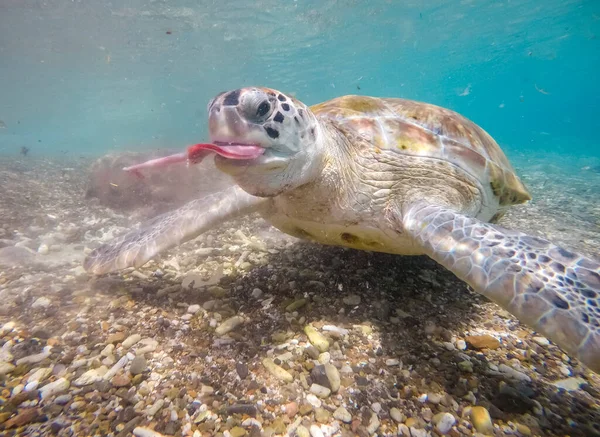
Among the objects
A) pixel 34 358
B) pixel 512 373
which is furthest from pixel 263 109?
pixel 512 373

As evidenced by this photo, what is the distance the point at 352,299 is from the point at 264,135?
1405 mm

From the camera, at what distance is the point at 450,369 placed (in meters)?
1.63

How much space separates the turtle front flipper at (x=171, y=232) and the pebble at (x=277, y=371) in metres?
1.36

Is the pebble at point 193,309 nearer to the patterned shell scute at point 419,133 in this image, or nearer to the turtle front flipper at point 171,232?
the turtle front flipper at point 171,232

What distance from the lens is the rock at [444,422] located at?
1316mm

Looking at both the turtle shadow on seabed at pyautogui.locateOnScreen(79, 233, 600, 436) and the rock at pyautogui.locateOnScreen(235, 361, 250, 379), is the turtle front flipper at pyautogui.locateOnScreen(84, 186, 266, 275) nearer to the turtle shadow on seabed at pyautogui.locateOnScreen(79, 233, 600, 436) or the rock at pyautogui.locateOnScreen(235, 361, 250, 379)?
the turtle shadow on seabed at pyautogui.locateOnScreen(79, 233, 600, 436)

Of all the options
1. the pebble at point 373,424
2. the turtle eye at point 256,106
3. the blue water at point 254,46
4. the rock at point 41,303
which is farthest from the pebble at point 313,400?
the blue water at point 254,46

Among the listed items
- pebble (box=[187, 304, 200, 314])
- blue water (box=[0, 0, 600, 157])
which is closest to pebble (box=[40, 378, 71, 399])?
pebble (box=[187, 304, 200, 314])

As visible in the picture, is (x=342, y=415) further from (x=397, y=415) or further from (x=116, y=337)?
(x=116, y=337)

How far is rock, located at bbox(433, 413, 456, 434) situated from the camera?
132 centimetres

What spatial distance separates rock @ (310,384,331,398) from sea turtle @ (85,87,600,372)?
0.99 m

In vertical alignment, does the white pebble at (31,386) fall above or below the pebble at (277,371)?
below

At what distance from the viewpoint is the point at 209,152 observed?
1.47 meters

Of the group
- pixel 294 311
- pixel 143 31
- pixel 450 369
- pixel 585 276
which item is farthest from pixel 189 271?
pixel 143 31
